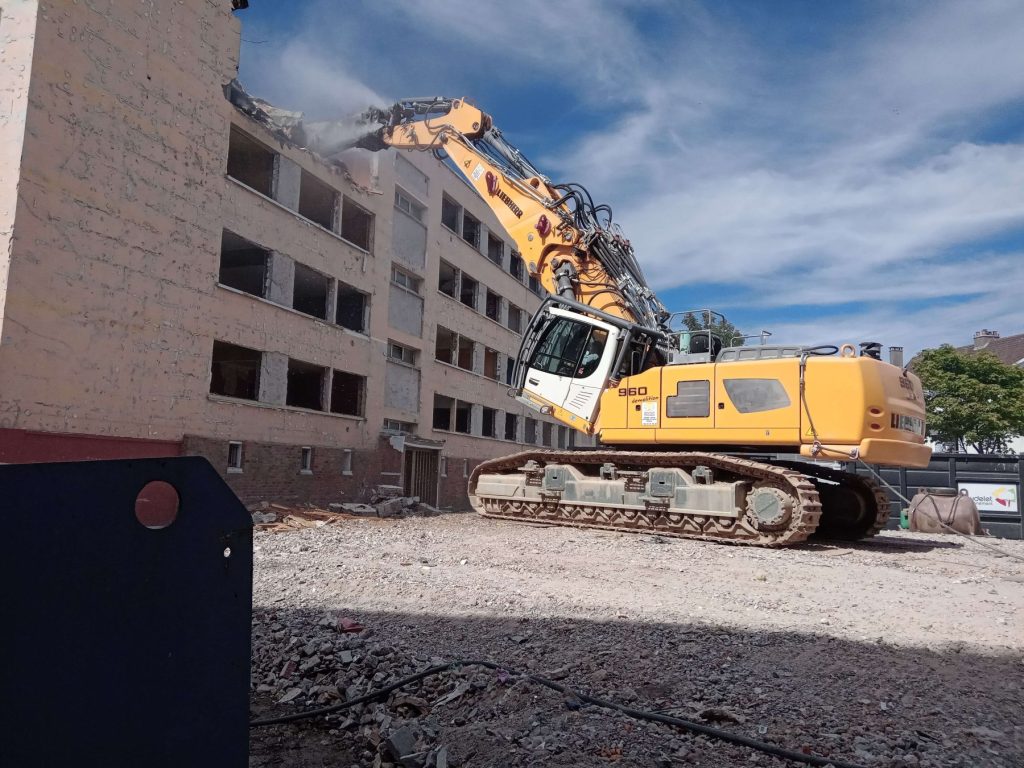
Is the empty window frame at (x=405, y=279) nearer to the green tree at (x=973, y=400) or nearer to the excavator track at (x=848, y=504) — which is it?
the excavator track at (x=848, y=504)

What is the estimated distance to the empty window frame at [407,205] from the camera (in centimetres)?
2298

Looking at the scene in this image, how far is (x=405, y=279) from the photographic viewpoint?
23312 millimetres

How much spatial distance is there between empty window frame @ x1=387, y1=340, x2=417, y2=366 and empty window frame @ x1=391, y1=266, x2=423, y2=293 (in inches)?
74.5

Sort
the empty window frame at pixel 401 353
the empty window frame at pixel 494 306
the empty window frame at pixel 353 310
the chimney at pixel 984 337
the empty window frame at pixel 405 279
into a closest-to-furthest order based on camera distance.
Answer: the empty window frame at pixel 353 310 < the empty window frame at pixel 401 353 < the empty window frame at pixel 405 279 < the empty window frame at pixel 494 306 < the chimney at pixel 984 337

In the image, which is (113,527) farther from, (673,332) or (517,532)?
(673,332)

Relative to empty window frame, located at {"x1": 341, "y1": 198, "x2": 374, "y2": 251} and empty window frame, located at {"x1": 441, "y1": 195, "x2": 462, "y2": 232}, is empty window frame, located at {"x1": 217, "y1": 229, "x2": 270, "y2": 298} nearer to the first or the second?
empty window frame, located at {"x1": 341, "y1": 198, "x2": 374, "y2": 251}

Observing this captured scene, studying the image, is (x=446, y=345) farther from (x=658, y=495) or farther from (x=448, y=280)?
(x=658, y=495)

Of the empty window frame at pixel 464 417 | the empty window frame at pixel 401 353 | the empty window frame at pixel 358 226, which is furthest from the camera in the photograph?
the empty window frame at pixel 464 417

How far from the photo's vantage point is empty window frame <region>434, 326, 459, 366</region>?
84.7 feet

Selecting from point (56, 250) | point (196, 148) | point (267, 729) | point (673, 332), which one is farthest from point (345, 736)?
point (196, 148)

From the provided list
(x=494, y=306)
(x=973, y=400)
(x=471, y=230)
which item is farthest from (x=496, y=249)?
(x=973, y=400)

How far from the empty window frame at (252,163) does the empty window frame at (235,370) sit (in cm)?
388

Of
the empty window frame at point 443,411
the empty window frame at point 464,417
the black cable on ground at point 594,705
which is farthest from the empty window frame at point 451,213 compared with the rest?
the black cable on ground at point 594,705

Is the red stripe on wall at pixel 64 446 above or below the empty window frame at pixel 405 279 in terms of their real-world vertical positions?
below
